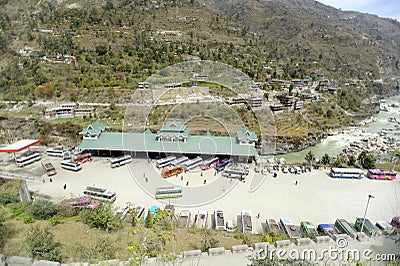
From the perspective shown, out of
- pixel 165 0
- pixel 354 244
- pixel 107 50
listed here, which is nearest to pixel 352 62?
pixel 165 0

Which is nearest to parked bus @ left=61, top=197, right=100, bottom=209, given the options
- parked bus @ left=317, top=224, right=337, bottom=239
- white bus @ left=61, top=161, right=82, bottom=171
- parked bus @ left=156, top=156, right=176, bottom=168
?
white bus @ left=61, top=161, right=82, bottom=171

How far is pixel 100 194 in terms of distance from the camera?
38.6 feet

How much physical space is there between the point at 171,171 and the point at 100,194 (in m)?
4.26

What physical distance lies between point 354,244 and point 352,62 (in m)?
69.5

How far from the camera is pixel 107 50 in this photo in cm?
3666

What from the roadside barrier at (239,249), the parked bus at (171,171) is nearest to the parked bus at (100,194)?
the parked bus at (171,171)

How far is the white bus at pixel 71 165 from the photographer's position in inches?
585

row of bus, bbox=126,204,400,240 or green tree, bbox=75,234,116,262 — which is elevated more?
green tree, bbox=75,234,116,262

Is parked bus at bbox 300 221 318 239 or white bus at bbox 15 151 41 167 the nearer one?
parked bus at bbox 300 221 318 239

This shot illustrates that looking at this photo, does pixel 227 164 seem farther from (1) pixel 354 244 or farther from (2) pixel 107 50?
(2) pixel 107 50

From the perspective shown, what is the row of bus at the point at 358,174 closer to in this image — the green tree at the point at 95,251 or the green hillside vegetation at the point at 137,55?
the green hillside vegetation at the point at 137,55

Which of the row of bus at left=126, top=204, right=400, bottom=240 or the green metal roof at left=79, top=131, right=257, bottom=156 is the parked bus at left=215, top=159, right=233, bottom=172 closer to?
the green metal roof at left=79, top=131, right=257, bottom=156

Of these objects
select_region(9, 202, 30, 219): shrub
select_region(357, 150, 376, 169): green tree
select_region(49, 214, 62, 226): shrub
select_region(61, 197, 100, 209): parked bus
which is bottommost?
select_region(61, 197, 100, 209): parked bus

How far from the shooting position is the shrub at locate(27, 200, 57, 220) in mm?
8539
